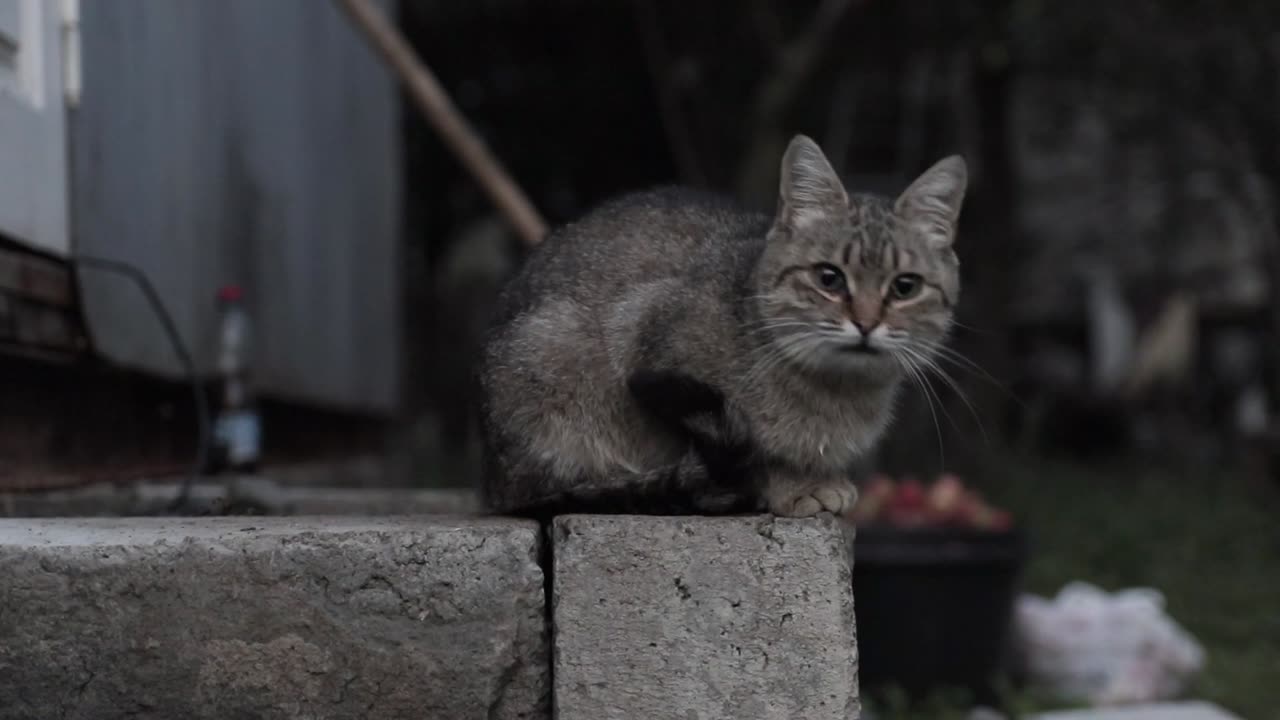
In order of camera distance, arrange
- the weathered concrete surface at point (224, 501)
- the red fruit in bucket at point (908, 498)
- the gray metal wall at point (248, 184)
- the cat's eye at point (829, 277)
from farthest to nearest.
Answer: the red fruit in bucket at point (908, 498) < the gray metal wall at point (248, 184) < the weathered concrete surface at point (224, 501) < the cat's eye at point (829, 277)

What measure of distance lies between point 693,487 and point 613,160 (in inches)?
429

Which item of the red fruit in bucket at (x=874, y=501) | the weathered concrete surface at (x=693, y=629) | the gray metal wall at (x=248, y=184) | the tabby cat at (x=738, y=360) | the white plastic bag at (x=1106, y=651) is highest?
the gray metal wall at (x=248, y=184)

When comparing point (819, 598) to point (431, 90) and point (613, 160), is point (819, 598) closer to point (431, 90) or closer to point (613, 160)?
point (431, 90)

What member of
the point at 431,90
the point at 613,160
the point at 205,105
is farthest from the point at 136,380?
the point at 613,160

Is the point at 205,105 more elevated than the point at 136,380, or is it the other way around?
the point at 205,105

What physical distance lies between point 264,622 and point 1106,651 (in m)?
3.99

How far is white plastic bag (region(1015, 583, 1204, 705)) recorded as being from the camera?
5461 mm

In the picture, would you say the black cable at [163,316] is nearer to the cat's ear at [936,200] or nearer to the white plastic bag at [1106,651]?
the cat's ear at [936,200]

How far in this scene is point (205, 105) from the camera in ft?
15.6

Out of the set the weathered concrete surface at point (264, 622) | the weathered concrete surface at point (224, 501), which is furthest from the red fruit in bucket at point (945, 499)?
the weathered concrete surface at point (264, 622)

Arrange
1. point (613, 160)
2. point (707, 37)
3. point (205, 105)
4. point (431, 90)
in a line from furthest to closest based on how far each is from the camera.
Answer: point (613, 160)
point (707, 37)
point (431, 90)
point (205, 105)

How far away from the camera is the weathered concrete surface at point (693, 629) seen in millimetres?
2488

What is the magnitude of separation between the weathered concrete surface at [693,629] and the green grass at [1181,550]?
2.80 m

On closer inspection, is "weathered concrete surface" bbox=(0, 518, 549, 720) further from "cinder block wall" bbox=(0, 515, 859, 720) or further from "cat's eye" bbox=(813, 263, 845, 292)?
"cat's eye" bbox=(813, 263, 845, 292)
